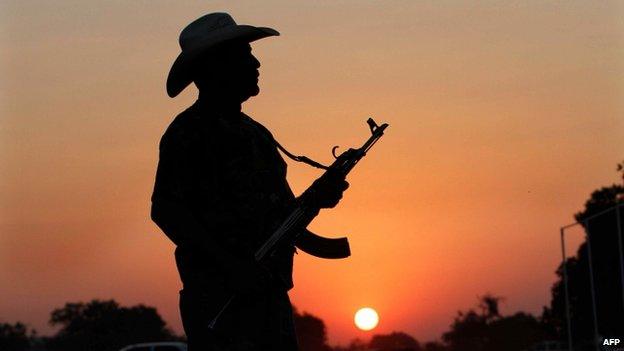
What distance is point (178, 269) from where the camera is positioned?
19.1ft

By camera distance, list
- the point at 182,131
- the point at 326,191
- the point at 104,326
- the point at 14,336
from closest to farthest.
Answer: the point at 182,131 → the point at 326,191 → the point at 104,326 → the point at 14,336

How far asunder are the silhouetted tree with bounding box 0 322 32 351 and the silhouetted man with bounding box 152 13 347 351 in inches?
4615

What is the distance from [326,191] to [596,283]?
7472 cm

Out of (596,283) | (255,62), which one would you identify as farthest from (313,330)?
(255,62)

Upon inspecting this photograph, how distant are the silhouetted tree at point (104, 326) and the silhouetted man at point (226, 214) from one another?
8768 centimetres

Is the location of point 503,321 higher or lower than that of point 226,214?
higher

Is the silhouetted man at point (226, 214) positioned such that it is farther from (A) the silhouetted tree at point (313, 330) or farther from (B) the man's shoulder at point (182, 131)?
(A) the silhouetted tree at point (313, 330)

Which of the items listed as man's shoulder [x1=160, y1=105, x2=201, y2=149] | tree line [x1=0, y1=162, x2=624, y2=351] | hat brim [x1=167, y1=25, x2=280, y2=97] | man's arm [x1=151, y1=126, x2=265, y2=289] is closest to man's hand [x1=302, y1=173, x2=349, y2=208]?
man's arm [x1=151, y1=126, x2=265, y2=289]

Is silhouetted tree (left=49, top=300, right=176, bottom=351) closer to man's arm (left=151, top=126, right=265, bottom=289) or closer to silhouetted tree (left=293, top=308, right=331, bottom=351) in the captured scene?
silhouetted tree (left=293, top=308, right=331, bottom=351)

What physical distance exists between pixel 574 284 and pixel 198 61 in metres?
81.6

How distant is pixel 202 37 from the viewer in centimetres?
604

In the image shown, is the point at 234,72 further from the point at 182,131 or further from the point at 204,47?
the point at 182,131

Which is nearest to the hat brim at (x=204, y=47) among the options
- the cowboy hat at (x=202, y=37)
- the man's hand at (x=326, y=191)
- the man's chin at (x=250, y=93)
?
the cowboy hat at (x=202, y=37)

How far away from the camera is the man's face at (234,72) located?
19.6 ft
